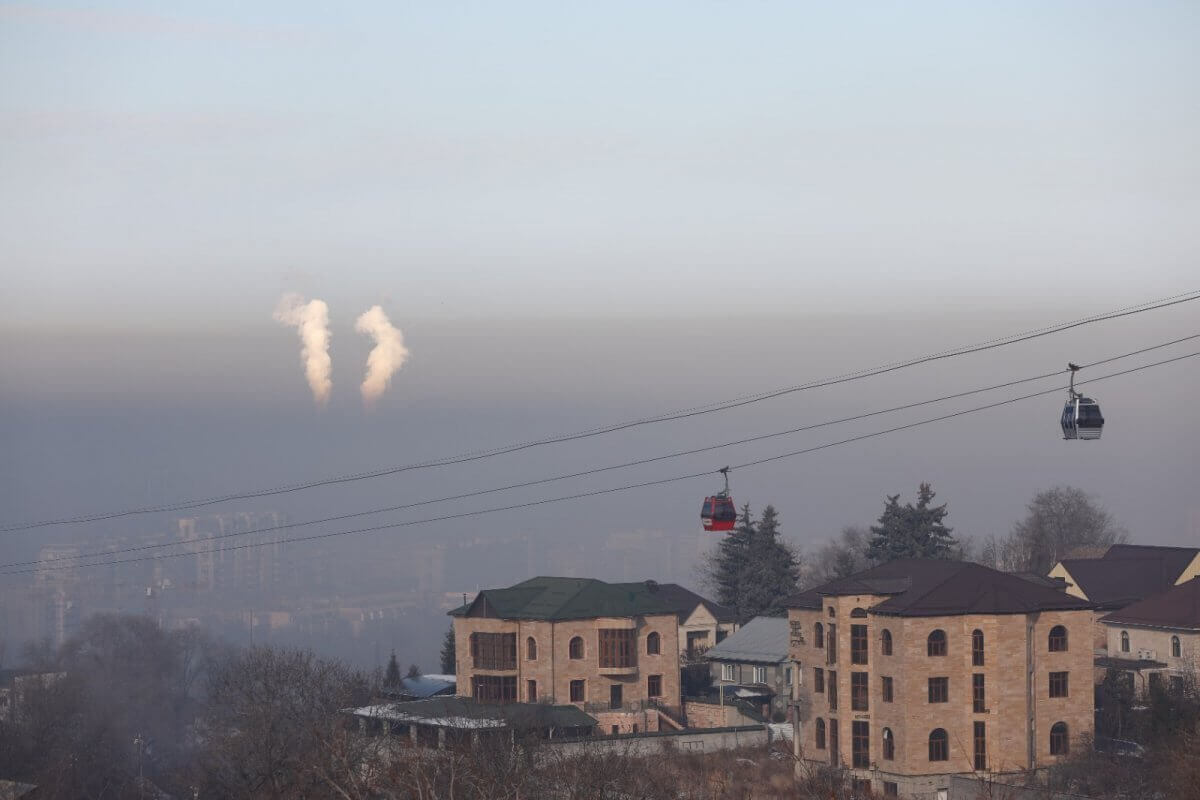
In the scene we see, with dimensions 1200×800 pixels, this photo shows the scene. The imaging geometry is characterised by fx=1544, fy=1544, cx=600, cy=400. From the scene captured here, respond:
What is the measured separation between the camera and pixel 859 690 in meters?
71.1

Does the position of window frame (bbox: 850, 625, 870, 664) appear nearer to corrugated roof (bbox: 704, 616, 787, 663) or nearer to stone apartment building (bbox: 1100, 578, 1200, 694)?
stone apartment building (bbox: 1100, 578, 1200, 694)

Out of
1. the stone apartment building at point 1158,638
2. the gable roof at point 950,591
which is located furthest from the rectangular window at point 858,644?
the stone apartment building at point 1158,638

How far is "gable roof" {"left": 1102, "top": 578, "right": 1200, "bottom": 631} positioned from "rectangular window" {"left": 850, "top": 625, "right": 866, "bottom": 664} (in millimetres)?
22612

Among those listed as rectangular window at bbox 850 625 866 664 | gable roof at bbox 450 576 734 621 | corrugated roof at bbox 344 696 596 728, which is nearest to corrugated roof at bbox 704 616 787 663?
gable roof at bbox 450 576 734 621

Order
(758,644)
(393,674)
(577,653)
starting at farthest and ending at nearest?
(393,674)
(758,644)
(577,653)

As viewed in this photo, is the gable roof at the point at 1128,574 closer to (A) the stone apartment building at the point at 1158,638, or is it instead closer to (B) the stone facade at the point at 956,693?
(A) the stone apartment building at the point at 1158,638

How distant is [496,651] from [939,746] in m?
28.1

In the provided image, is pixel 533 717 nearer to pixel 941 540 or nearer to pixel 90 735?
pixel 90 735

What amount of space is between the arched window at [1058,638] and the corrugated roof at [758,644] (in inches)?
921

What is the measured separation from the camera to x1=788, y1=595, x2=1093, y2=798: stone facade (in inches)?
2682

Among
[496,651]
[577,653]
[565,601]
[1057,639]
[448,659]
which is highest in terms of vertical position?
[565,601]

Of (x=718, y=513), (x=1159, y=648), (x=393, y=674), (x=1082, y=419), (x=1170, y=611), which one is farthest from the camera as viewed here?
(x=393, y=674)

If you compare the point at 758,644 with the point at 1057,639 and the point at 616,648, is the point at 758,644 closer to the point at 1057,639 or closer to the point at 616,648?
the point at 616,648

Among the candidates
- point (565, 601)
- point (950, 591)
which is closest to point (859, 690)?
point (950, 591)
